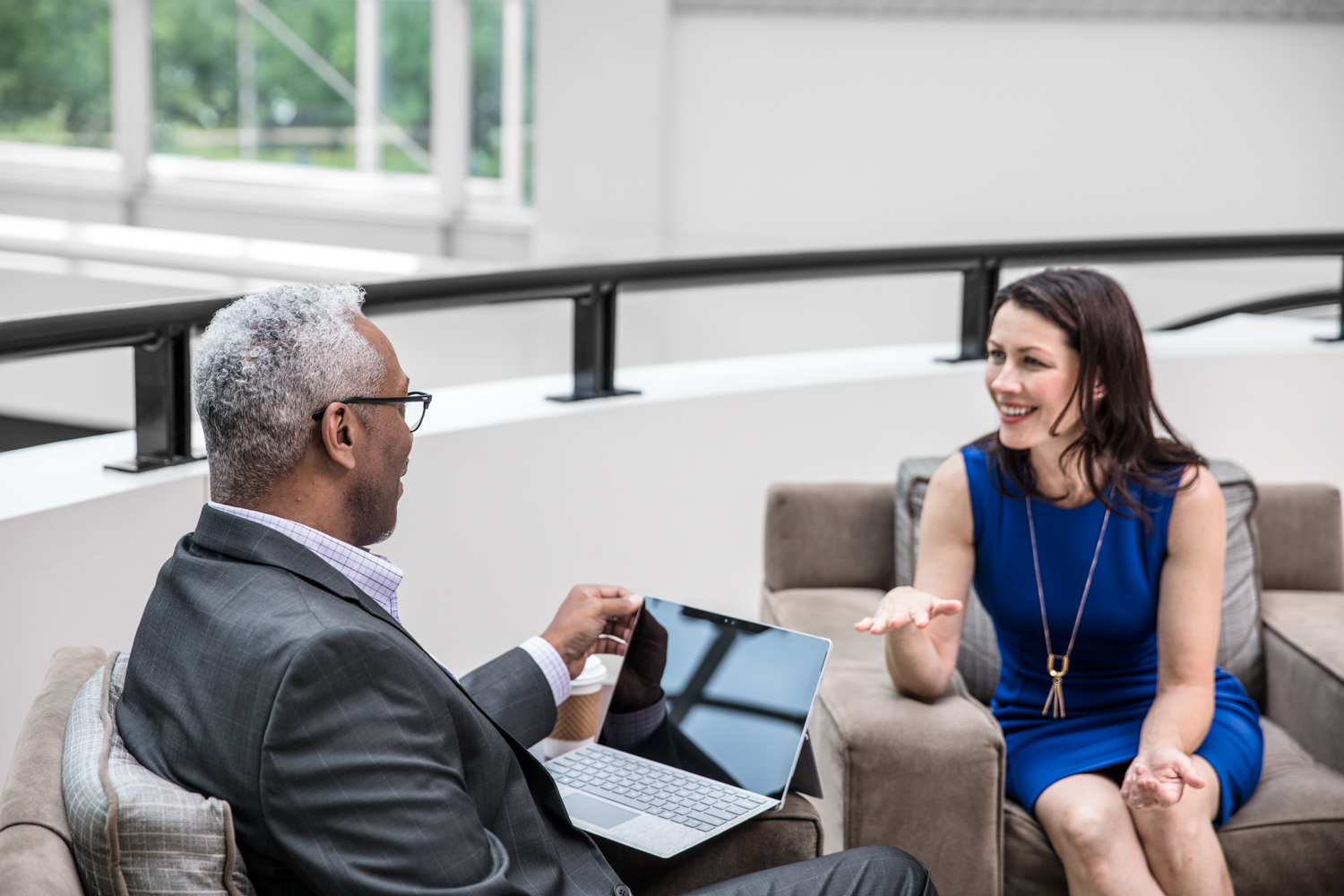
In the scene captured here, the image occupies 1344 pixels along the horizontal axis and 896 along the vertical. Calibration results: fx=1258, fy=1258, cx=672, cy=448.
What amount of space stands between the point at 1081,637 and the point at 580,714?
2.73 ft

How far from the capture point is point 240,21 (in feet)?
26.0

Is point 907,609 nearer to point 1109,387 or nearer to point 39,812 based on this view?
point 1109,387

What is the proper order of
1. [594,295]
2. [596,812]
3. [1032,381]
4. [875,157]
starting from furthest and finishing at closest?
[875,157]
[594,295]
[1032,381]
[596,812]

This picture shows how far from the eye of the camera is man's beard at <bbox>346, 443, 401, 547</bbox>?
125 cm

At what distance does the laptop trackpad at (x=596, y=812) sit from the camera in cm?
159

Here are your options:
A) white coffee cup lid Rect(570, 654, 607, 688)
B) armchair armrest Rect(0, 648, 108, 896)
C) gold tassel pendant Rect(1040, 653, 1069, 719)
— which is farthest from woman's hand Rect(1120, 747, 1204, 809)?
armchair armrest Rect(0, 648, 108, 896)

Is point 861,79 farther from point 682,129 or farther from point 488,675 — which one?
point 488,675

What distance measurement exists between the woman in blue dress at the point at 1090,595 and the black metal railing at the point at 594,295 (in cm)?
88

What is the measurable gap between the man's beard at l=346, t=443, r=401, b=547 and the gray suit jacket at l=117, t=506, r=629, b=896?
75 millimetres

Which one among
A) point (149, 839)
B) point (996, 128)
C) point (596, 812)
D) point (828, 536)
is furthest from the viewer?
point (996, 128)

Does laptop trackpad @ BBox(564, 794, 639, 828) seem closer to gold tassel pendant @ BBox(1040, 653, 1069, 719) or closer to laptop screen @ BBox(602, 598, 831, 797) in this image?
laptop screen @ BBox(602, 598, 831, 797)

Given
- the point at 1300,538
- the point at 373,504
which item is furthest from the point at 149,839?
the point at 1300,538

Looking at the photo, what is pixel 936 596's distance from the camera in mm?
2006

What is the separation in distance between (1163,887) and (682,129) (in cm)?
445
